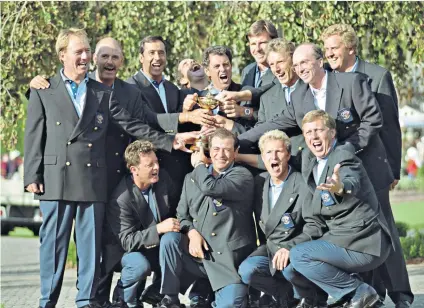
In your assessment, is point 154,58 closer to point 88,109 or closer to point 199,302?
point 88,109

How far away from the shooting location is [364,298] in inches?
313

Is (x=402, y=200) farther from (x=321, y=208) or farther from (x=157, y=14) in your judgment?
(x=321, y=208)

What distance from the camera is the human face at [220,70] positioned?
8945mm

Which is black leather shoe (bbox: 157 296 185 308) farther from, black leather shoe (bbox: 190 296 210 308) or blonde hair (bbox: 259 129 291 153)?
blonde hair (bbox: 259 129 291 153)

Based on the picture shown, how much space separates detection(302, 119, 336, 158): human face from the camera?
26.1 ft

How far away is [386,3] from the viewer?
13.3 metres

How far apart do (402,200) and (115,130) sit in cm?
2590

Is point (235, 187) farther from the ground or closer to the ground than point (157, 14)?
closer to the ground

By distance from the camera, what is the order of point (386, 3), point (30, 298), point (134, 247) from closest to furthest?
1. point (134, 247)
2. point (30, 298)
3. point (386, 3)

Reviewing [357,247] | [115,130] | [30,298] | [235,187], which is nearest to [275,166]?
[235,187]

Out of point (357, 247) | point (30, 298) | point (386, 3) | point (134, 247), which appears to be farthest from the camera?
point (386, 3)

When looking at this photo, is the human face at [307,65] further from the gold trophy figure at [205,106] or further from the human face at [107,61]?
the human face at [107,61]

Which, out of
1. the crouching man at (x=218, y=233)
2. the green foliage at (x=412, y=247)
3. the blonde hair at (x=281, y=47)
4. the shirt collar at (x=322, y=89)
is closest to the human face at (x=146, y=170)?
the crouching man at (x=218, y=233)

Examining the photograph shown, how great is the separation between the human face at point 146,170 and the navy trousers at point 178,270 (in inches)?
19.7
